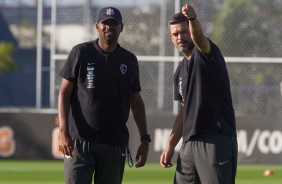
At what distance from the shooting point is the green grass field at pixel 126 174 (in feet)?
54.5

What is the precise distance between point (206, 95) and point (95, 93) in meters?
1.08

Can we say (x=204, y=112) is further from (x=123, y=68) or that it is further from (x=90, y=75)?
(x=90, y=75)

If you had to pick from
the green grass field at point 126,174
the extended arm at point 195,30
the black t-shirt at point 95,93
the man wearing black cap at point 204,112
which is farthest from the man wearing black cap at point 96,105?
the green grass field at point 126,174

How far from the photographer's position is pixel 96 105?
913cm

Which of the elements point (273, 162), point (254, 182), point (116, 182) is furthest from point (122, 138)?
point (273, 162)

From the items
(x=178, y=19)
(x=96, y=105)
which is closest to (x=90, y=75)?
(x=96, y=105)

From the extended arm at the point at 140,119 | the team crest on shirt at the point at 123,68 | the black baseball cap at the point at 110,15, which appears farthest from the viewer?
the extended arm at the point at 140,119

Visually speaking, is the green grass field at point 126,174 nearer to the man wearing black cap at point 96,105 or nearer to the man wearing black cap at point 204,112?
the man wearing black cap at point 96,105

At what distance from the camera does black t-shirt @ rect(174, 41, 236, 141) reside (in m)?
8.48

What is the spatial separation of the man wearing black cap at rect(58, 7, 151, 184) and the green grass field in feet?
23.2

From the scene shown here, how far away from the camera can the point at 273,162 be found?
21562 mm

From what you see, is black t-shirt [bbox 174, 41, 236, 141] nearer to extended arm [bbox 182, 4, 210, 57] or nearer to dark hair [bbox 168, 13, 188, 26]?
extended arm [bbox 182, 4, 210, 57]

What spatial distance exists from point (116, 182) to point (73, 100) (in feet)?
2.63

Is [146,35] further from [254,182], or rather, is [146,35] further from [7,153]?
[254,182]
